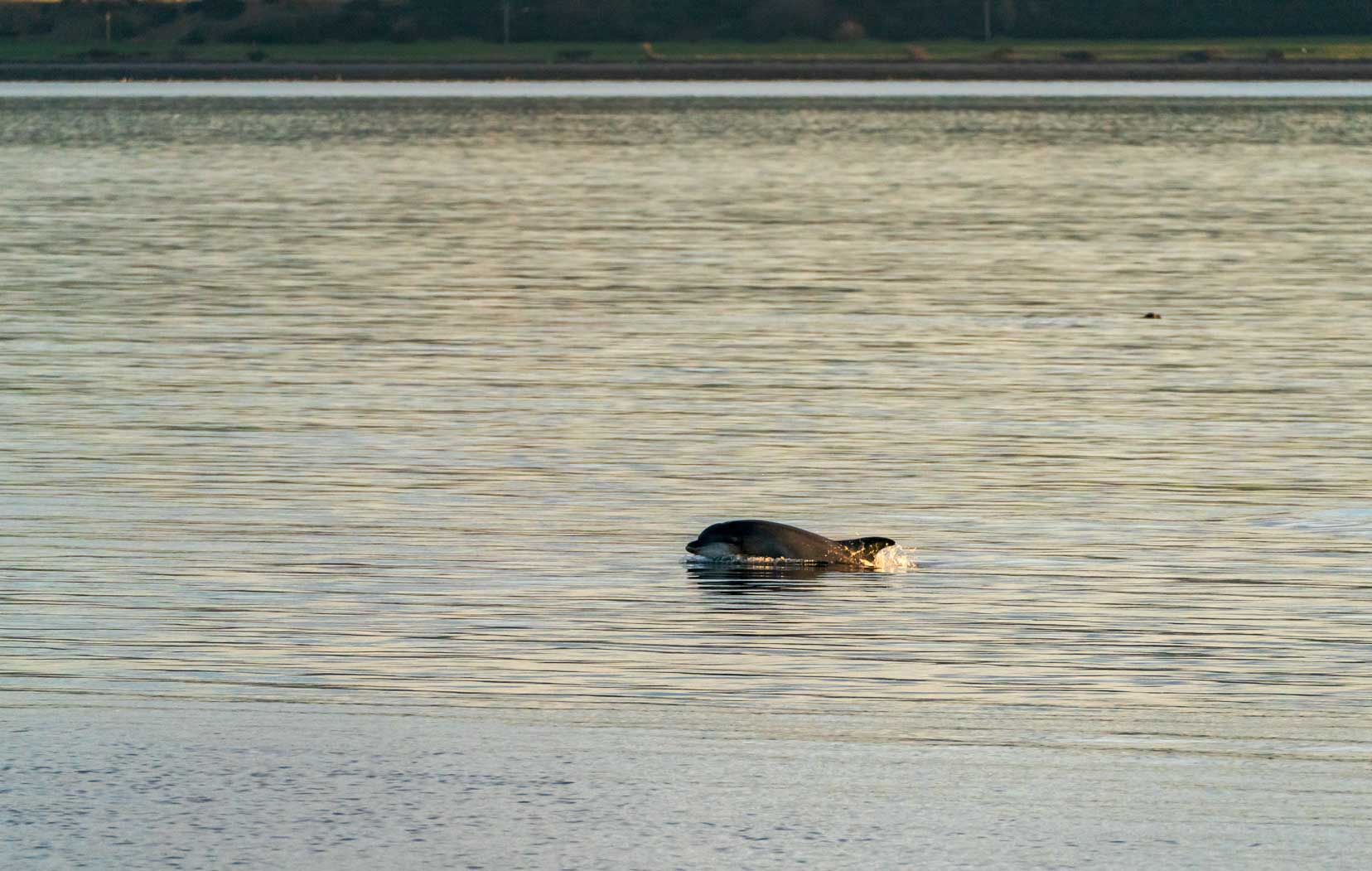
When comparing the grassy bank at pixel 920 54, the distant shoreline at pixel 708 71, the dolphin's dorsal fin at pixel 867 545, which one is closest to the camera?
the dolphin's dorsal fin at pixel 867 545

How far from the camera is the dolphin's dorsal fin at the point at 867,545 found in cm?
1664

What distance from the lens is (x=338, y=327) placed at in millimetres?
32312

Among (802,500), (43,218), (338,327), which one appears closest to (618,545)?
(802,500)

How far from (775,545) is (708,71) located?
167 metres

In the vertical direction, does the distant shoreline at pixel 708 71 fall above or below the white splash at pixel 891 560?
below

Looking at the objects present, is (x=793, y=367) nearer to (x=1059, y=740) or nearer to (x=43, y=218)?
(x=1059, y=740)

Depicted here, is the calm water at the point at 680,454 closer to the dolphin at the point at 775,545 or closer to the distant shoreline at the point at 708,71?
the dolphin at the point at 775,545

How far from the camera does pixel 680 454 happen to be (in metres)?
21.7

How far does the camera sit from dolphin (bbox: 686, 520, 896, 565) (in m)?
16.7

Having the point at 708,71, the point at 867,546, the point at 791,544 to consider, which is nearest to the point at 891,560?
the point at 867,546

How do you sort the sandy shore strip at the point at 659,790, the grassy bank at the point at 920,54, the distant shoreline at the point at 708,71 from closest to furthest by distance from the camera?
the sandy shore strip at the point at 659,790 < the distant shoreline at the point at 708,71 < the grassy bank at the point at 920,54

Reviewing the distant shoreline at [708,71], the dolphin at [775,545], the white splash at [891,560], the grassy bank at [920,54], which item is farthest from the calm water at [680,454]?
the grassy bank at [920,54]

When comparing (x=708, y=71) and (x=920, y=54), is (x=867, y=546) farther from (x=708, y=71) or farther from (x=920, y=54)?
(x=920, y=54)

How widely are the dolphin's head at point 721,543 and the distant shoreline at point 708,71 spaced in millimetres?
161184
